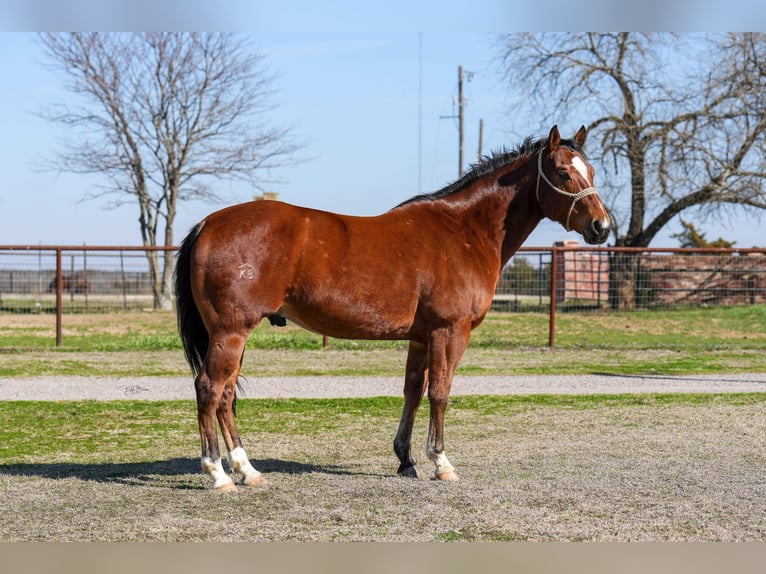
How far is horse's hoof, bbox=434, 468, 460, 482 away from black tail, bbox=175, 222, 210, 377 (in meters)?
1.83

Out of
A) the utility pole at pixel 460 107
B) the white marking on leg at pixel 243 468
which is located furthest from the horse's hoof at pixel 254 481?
the utility pole at pixel 460 107

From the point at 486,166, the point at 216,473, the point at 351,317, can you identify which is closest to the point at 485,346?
the point at 486,166

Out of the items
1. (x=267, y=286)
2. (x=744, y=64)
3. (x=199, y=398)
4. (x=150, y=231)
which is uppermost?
(x=744, y=64)

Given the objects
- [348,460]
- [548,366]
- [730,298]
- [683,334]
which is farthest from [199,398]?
[730,298]

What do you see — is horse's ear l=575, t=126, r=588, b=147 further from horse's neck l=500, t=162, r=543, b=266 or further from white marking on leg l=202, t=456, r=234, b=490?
white marking on leg l=202, t=456, r=234, b=490

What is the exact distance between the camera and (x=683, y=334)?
2011 cm

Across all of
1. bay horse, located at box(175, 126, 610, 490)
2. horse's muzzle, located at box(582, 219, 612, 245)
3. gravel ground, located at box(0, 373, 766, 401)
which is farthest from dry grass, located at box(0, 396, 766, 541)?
gravel ground, located at box(0, 373, 766, 401)

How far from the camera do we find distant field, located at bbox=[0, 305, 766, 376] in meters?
14.0

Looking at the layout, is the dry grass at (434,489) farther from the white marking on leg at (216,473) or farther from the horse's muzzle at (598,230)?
the horse's muzzle at (598,230)

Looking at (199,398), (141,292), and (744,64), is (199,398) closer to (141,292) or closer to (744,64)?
(141,292)

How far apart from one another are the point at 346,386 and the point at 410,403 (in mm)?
5034

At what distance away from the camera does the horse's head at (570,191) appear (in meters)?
6.27

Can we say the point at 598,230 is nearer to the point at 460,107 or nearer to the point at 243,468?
the point at 243,468

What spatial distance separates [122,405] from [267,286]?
187 inches
